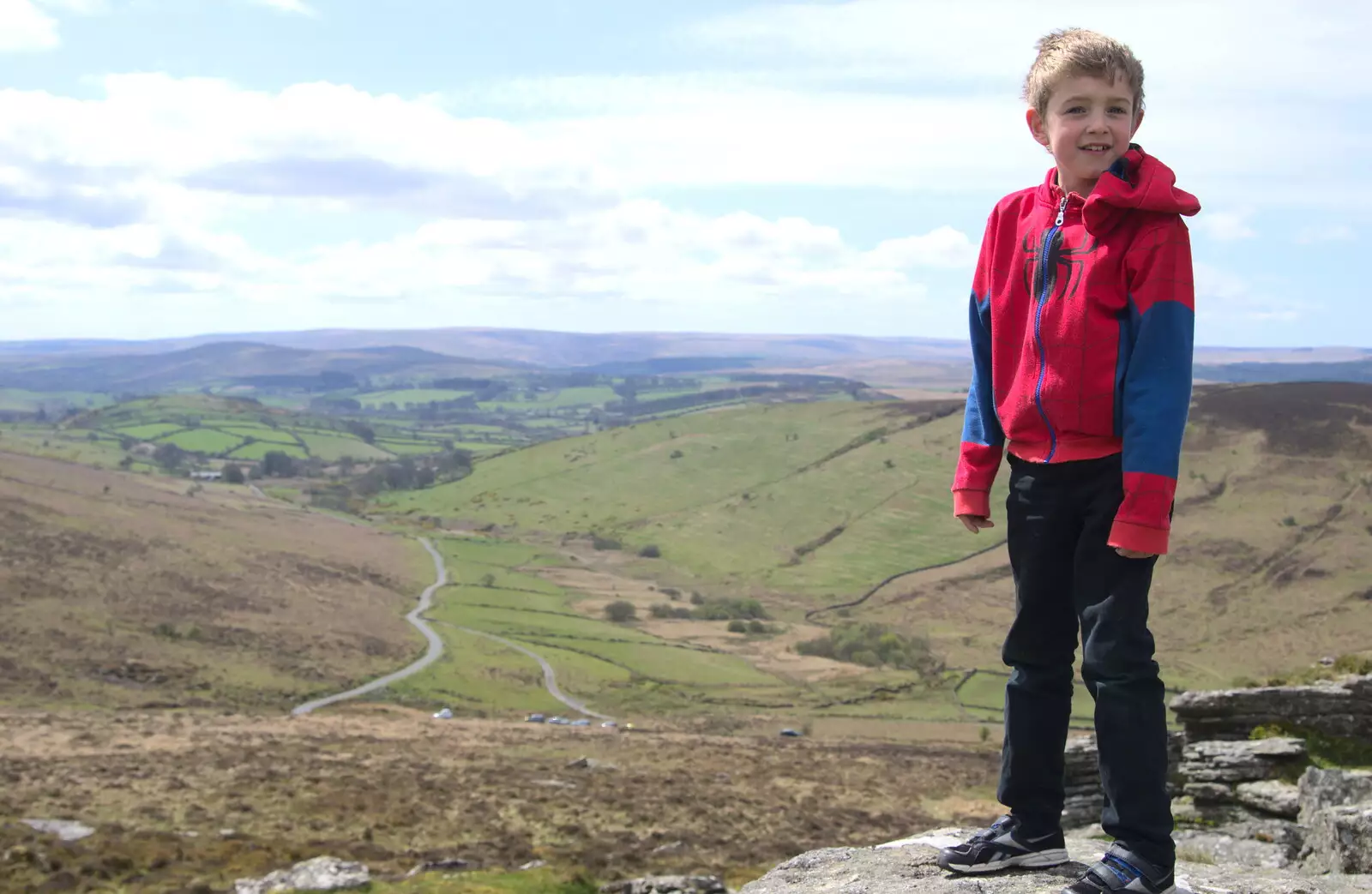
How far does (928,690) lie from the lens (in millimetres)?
76875

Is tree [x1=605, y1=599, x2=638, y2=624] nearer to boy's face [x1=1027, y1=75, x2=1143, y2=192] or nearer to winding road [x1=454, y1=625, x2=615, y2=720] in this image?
winding road [x1=454, y1=625, x2=615, y2=720]

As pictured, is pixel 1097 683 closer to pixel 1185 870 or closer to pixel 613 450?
pixel 1185 870

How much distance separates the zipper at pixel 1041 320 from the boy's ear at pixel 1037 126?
1.12ft

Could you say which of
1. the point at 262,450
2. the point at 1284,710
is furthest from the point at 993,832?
the point at 262,450

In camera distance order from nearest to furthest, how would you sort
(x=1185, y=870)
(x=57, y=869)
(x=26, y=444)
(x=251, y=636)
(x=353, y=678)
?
(x=1185, y=870) → (x=57, y=869) → (x=353, y=678) → (x=251, y=636) → (x=26, y=444)

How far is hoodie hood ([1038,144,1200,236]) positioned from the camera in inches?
213

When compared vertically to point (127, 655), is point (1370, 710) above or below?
above

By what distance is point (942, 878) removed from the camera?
6.23 m

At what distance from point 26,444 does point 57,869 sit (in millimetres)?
153655

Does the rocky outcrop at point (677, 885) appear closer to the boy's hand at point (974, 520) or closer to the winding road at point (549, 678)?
the boy's hand at point (974, 520)

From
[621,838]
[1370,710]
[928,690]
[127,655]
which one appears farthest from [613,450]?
[1370,710]

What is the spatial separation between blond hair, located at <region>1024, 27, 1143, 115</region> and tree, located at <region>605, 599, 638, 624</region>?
8866 centimetres

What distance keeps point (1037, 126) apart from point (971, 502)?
6.77ft

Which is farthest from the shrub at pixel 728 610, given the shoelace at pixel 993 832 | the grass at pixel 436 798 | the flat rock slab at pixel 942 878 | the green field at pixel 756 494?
the shoelace at pixel 993 832
